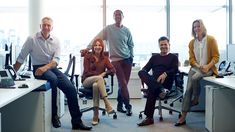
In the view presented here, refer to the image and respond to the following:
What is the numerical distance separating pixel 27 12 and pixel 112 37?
7.93 ft

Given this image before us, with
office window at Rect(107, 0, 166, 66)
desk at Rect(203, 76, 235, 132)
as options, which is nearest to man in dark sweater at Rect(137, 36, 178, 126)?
desk at Rect(203, 76, 235, 132)

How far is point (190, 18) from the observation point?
7.08 meters

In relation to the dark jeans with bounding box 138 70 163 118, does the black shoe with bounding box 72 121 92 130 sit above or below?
below

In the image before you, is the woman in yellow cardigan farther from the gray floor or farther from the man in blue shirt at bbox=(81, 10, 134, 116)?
the man in blue shirt at bbox=(81, 10, 134, 116)

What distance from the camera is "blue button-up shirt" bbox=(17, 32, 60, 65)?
4.01 metres

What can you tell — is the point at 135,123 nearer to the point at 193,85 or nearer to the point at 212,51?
the point at 193,85

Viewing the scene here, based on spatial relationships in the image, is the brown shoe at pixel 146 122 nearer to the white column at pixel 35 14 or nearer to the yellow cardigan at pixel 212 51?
the yellow cardigan at pixel 212 51

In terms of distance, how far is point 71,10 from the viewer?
6.97 metres

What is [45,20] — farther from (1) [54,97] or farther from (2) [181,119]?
(2) [181,119]

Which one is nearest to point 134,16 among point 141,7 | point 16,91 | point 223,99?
point 141,7

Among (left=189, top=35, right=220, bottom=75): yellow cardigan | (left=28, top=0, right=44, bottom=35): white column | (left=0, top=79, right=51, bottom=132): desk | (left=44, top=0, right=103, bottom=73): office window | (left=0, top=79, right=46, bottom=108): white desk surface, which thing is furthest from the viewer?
(left=44, top=0, right=103, bottom=73): office window

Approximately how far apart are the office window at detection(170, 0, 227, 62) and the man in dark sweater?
257 centimetres

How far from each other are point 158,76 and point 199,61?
597 mm

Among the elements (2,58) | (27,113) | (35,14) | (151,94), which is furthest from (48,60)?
(35,14)
